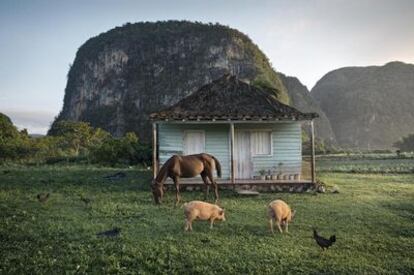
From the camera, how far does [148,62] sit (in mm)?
120562

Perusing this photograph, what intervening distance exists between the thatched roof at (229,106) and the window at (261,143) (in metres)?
1.26

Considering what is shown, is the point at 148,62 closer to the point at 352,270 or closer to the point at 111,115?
the point at 111,115

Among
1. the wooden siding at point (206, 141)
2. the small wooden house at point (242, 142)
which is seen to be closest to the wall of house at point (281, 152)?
the small wooden house at point (242, 142)

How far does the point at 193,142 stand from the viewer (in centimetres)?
2047

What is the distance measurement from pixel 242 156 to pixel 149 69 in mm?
101767

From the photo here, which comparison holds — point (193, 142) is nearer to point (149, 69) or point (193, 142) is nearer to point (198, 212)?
point (198, 212)

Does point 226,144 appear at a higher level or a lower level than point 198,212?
higher

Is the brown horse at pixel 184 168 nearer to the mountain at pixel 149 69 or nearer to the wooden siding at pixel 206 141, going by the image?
the wooden siding at pixel 206 141

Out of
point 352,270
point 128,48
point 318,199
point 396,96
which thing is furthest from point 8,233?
point 396,96

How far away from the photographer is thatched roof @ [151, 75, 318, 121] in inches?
713

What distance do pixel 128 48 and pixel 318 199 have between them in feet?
390

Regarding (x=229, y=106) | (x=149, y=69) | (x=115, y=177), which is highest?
(x=149, y=69)

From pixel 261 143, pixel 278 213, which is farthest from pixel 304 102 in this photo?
pixel 278 213

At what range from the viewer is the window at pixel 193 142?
2042cm
